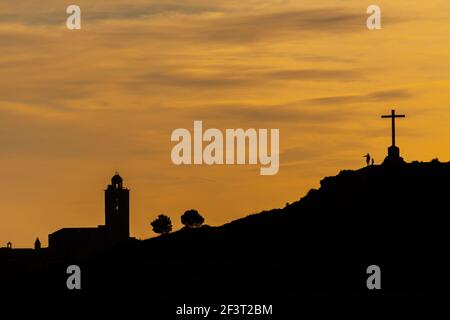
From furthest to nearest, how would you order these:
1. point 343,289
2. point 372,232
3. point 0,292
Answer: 1. point 0,292
2. point 372,232
3. point 343,289

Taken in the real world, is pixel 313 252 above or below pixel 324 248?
below

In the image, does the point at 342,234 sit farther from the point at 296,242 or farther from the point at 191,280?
the point at 191,280

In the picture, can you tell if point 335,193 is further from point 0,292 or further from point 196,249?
point 0,292

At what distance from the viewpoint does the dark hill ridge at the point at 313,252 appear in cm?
14075

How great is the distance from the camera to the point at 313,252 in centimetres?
14712

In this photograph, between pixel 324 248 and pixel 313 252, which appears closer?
pixel 324 248

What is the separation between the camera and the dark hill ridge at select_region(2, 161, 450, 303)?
Answer: 14075 centimetres

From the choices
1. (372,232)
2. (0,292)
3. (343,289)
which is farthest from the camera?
(0,292)

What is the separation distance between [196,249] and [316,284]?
16591 millimetres

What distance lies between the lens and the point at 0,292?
517ft
